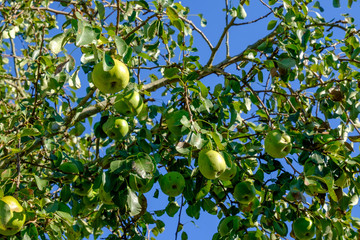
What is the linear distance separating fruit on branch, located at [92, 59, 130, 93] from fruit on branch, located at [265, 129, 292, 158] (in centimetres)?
81

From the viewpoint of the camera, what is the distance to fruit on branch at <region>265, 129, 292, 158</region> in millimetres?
2137

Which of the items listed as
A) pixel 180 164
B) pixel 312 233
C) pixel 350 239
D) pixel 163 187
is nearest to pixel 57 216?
pixel 163 187

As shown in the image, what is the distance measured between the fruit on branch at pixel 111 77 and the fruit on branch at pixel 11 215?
67cm

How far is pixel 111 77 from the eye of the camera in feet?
6.22

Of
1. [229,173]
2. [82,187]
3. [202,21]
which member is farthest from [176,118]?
[202,21]

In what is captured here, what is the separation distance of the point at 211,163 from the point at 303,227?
0.82m

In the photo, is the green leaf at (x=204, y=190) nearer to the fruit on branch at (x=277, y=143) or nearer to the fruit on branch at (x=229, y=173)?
the fruit on branch at (x=229, y=173)

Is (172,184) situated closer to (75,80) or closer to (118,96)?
(118,96)

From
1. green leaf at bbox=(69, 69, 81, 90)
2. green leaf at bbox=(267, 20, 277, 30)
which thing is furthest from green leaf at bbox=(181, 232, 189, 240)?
green leaf at bbox=(267, 20, 277, 30)

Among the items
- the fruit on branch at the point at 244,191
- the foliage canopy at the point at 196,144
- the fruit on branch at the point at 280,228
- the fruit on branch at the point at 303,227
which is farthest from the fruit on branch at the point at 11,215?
the fruit on branch at the point at 303,227

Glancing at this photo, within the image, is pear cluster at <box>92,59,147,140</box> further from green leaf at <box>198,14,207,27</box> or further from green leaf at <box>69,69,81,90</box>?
green leaf at <box>198,14,207,27</box>

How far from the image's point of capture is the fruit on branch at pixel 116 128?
7.28 feet

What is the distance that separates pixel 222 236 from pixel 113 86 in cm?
106

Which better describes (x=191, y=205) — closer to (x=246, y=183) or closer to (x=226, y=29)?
(x=246, y=183)
